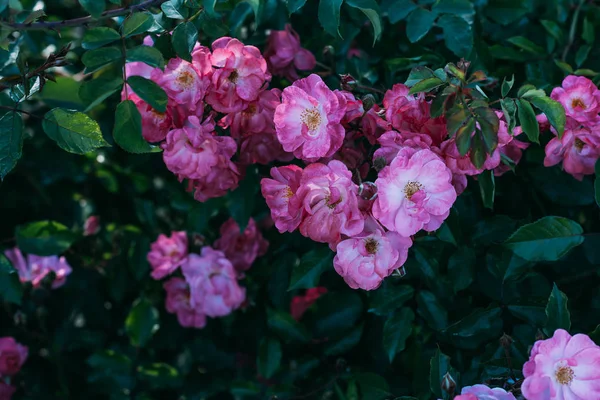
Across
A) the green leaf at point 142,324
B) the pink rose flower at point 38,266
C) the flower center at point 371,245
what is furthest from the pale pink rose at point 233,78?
the pink rose flower at point 38,266

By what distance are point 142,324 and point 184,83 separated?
719 mm

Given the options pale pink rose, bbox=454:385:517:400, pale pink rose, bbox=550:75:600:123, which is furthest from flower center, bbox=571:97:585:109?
pale pink rose, bbox=454:385:517:400

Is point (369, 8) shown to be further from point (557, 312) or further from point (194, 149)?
point (557, 312)

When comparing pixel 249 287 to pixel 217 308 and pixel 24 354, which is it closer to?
pixel 217 308

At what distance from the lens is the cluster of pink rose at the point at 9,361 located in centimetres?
162

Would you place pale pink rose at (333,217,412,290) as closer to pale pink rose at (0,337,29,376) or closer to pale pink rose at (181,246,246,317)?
pale pink rose at (181,246,246,317)

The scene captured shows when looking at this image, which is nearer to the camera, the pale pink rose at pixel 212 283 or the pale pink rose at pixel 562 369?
the pale pink rose at pixel 562 369

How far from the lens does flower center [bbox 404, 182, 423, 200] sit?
1027 millimetres

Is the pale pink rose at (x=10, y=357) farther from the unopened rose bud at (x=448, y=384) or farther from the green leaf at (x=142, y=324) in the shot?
the unopened rose bud at (x=448, y=384)

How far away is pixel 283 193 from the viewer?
1.12m

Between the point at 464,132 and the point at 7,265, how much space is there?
0.94 meters

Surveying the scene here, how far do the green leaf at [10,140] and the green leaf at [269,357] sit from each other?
639 mm

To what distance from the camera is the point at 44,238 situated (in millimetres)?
1630

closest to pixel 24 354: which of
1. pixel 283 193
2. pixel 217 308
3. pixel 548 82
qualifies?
pixel 217 308
